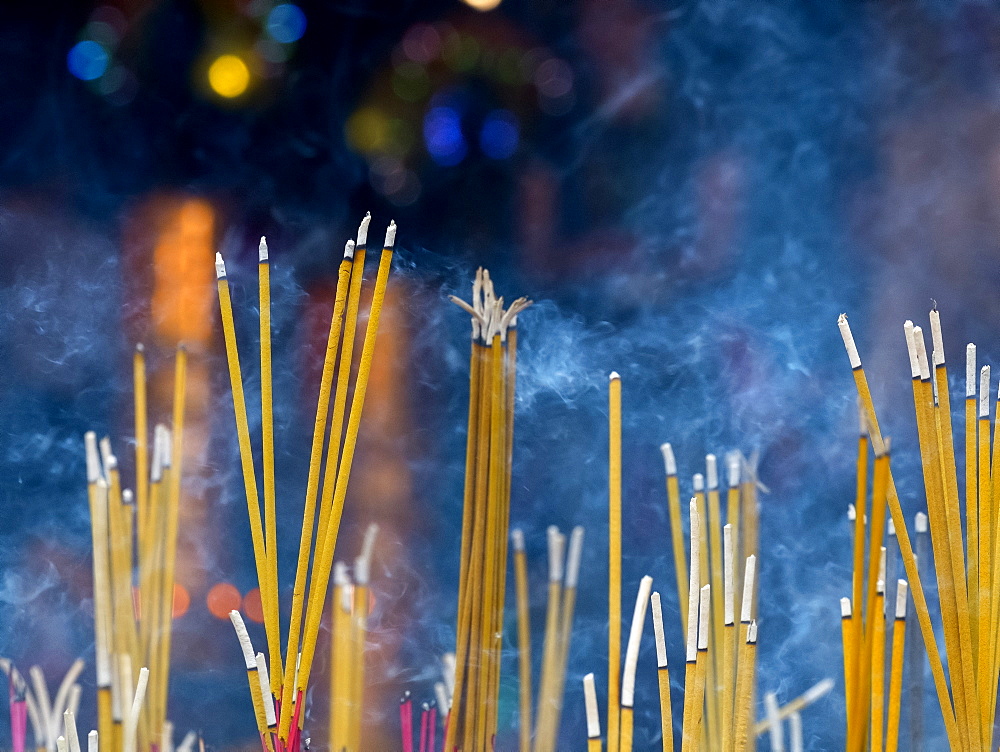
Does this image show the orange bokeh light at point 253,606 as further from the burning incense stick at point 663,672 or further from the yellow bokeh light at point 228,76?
the yellow bokeh light at point 228,76

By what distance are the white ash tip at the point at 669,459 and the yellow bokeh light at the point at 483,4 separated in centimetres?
68

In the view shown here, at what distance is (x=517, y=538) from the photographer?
133cm

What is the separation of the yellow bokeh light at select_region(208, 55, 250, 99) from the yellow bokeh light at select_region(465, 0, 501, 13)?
34 cm

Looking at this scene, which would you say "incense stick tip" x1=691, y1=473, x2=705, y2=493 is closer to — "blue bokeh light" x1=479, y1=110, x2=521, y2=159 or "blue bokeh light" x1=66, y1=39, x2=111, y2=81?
"blue bokeh light" x1=479, y1=110, x2=521, y2=159

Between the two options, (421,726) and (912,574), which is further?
(421,726)

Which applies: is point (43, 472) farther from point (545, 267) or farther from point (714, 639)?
point (714, 639)

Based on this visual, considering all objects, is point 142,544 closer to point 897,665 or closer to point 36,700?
point 36,700

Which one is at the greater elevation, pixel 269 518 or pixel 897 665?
pixel 269 518

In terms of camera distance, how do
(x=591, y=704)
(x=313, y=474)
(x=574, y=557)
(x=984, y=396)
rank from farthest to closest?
(x=574, y=557) → (x=313, y=474) → (x=984, y=396) → (x=591, y=704)

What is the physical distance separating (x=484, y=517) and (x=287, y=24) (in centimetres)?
77

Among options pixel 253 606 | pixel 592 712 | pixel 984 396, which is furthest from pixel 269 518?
pixel 984 396

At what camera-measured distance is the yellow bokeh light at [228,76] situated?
4.55 ft

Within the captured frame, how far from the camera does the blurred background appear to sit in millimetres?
1325

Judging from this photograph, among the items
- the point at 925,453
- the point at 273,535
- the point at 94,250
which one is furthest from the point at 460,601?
the point at 94,250
